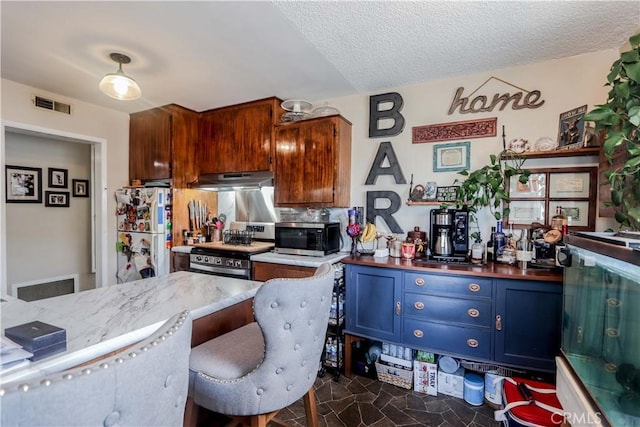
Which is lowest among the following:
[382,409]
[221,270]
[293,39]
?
[382,409]

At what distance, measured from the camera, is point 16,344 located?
82cm

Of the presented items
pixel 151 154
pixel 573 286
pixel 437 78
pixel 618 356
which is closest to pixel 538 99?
pixel 437 78

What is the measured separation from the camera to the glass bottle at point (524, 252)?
214 cm

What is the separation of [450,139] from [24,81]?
393 cm

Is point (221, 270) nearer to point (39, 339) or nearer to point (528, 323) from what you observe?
point (39, 339)

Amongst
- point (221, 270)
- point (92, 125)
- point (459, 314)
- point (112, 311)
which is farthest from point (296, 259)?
point (92, 125)

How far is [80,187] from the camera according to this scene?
4238 millimetres

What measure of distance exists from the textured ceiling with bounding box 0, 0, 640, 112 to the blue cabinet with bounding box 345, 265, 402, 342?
1666mm

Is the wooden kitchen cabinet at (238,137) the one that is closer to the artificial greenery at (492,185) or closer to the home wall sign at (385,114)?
the home wall sign at (385,114)

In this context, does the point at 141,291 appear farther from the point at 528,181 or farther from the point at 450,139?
the point at 528,181

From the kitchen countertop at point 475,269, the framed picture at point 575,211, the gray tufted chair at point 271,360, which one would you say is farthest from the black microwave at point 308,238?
the framed picture at point 575,211

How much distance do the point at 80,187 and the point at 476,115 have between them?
5.06 metres

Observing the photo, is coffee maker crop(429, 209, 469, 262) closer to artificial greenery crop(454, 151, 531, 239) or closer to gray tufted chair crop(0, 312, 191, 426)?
artificial greenery crop(454, 151, 531, 239)

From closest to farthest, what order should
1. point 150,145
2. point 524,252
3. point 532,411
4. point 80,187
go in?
point 532,411 → point 524,252 → point 150,145 → point 80,187
